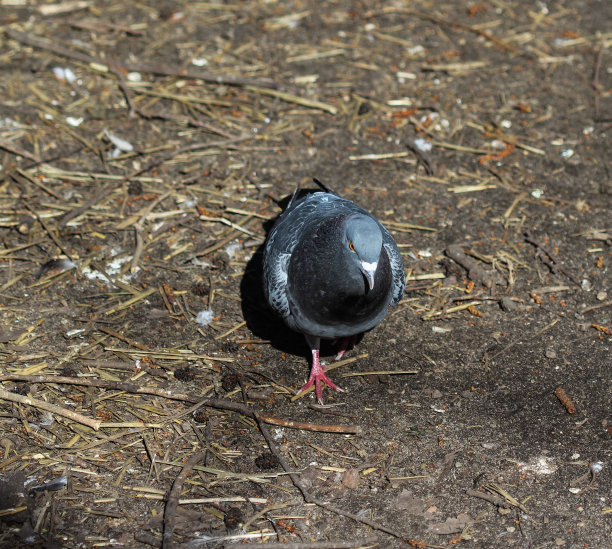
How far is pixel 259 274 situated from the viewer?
18.9ft

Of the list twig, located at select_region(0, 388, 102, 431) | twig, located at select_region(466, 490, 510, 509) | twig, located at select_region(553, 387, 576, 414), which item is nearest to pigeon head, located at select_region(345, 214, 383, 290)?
twig, located at select_region(466, 490, 510, 509)

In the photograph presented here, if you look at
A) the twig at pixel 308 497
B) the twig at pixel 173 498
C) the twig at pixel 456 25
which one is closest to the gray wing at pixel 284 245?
the twig at pixel 308 497

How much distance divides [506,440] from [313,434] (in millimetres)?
1272

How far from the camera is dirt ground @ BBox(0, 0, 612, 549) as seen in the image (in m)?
4.11

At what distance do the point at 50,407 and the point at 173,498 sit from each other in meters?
1.09

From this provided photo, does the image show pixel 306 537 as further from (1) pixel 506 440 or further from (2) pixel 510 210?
(2) pixel 510 210

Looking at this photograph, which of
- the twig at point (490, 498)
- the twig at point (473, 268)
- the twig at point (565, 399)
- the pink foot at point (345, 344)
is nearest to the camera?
the twig at point (490, 498)

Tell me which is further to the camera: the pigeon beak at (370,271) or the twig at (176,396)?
the twig at (176,396)

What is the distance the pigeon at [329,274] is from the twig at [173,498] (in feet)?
3.13

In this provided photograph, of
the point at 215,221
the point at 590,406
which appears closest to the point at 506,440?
the point at 590,406

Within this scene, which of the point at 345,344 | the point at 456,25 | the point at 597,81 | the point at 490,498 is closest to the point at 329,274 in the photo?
the point at 345,344

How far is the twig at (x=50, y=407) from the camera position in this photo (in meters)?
4.38

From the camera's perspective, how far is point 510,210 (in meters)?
6.34

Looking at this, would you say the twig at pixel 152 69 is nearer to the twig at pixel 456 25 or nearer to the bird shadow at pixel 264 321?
the twig at pixel 456 25
